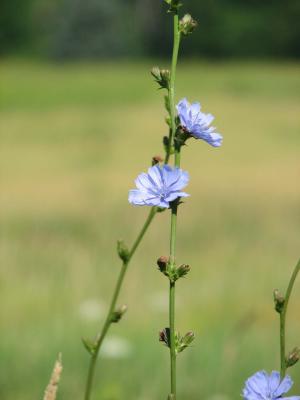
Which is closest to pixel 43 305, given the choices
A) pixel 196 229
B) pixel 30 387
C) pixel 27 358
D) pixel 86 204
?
pixel 27 358

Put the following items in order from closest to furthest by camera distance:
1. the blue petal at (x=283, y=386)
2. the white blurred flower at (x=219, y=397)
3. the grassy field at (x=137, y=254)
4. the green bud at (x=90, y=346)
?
the blue petal at (x=283, y=386) < the green bud at (x=90, y=346) < the white blurred flower at (x=219, y=397) < the grassy field at (x=137, y=254)

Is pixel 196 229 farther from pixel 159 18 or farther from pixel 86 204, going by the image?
pixel 159 18

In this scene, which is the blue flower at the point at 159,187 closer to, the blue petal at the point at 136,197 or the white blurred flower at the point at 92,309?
the blue petal at the point at 136,197

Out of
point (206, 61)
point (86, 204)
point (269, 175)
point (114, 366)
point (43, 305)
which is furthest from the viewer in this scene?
point (206, 61)

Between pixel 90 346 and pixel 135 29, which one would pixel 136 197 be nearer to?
pixel 90 346

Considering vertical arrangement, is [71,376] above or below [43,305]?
below

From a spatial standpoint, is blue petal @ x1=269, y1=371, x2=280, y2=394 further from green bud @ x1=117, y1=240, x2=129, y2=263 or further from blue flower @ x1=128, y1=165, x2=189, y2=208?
green bud @ x1=117, y1=240, x2=129, y2=263

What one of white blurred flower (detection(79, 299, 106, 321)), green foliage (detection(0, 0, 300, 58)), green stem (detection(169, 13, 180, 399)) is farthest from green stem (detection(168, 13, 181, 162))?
green foliage (detection(0, 0, 300, 58))

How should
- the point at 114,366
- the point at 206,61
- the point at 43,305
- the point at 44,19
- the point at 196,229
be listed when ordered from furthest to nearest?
the point at 44,19 < the point at 206,61 < the point at 196,229 < the point at 43,305 < the point at 114,366

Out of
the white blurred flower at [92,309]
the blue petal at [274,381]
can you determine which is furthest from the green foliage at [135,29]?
the blue petal at [274,381]
